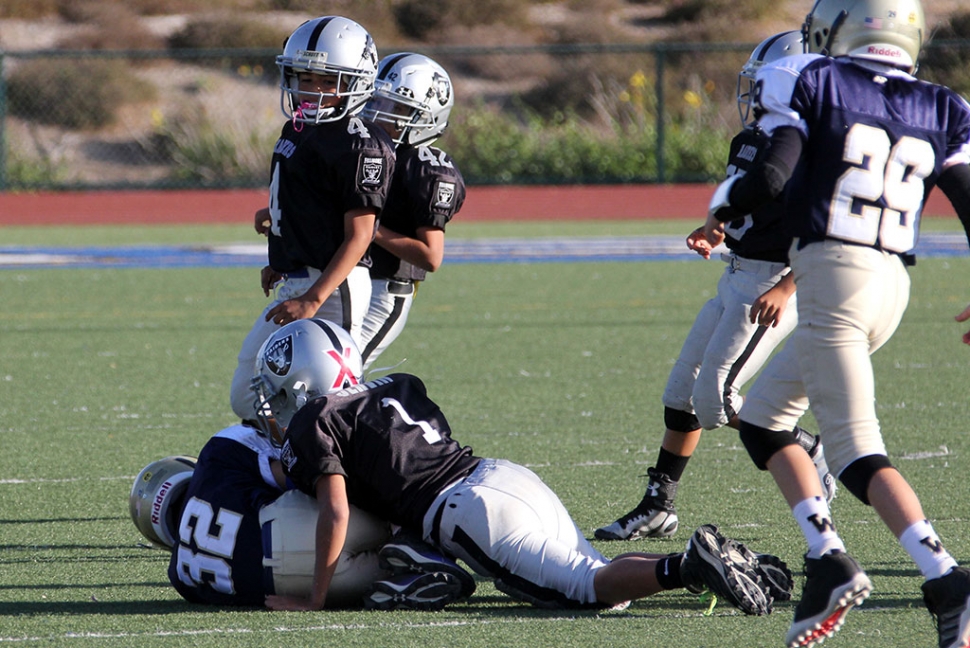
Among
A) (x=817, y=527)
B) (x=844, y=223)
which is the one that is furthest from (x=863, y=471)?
(x=844, y=223)

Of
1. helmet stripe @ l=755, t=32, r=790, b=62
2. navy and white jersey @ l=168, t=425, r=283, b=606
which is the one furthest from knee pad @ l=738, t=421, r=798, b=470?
helmet stripe @ l=755, t=32, r=790, b=62

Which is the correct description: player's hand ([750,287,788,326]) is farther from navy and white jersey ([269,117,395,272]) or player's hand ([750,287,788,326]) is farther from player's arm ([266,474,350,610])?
player's arm ([266,474,350,610])

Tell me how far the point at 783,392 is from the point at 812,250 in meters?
0.36

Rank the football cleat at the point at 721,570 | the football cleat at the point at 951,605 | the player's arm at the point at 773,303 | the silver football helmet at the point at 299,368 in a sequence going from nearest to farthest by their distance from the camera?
the football cleat at the point at 951,605 < the football cleat at the point at 721,570 < the silver football helmet at the point at 299,368 < the player's arm at the point at 773,303

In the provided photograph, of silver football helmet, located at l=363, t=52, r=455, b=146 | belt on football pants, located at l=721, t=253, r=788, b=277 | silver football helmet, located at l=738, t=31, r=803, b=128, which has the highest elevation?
silver football helmet, located at l=738, t=31, r=803, b=128

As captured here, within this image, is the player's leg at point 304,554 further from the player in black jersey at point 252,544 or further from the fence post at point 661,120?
the fence post at point 661,120

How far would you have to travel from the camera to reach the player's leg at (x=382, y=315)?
4789 millimetres

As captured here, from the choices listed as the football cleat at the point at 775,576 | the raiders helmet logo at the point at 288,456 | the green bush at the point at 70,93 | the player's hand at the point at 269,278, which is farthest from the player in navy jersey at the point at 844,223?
the green bush at the point at 70,93

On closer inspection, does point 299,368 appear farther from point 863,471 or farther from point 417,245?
point 863,471

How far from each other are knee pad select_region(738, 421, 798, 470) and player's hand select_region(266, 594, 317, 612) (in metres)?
1.20

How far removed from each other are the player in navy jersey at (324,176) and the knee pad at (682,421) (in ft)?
3.69

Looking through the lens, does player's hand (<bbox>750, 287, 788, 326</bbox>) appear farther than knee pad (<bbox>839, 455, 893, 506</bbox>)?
Yes

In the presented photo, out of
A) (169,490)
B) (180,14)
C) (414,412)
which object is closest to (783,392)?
(414,412)

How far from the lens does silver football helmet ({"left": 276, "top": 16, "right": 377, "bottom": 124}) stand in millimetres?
4375
